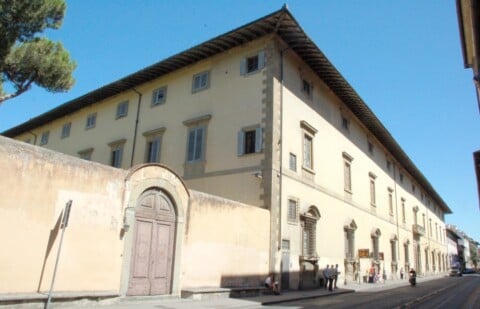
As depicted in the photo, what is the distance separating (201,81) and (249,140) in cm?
487

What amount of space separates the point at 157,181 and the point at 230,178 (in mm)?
6042

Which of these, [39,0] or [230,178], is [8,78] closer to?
[39,0]

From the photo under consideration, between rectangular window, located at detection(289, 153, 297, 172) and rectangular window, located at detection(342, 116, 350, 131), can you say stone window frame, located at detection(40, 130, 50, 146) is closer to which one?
rectangular window, located at detection(289, 153, 297, 172)

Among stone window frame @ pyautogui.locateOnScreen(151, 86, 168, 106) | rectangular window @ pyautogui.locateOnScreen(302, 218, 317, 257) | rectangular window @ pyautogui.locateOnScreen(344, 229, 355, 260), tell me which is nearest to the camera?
rectangular window @ pyautogui.locateOnScreen(302, 218, 317, 257)

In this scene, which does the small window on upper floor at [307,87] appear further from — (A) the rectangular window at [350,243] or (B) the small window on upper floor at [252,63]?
(A) the rectangular window at [350,243]

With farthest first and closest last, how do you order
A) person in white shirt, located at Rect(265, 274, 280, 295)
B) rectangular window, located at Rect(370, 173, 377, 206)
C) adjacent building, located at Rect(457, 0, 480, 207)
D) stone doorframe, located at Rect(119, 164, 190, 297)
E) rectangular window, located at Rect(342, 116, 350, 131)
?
rectangular window, located at Rect(370, 173, 377, 206)
rectangular window, located at Rect(342, 116, 350, 131)
person in white shirt, located at Rect(265, 274, 280, 295)
stone doorframe, located at Rect(119, 164, 190, 297)
adjacent building, located at Rect(457, 0, 480, 207)

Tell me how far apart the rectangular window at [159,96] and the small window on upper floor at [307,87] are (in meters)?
7.67

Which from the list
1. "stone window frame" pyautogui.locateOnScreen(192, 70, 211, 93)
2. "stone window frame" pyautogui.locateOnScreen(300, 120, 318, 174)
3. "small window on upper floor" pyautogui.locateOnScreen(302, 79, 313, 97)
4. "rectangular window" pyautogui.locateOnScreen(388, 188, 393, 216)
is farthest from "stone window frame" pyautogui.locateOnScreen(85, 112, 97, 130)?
"rectangular window" pyautogui.locateOnScreen(388, 188, 393, 216)

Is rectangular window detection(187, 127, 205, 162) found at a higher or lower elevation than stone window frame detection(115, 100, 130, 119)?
lower

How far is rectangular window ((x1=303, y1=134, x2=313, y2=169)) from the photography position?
68.9 feet

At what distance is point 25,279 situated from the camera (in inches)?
373

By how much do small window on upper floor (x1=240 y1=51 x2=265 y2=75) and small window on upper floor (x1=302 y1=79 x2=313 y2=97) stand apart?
3326 mm

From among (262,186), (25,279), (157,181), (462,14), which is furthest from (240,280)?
(462,14)

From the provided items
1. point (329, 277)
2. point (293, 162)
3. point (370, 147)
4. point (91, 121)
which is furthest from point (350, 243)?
point (91, 121)
